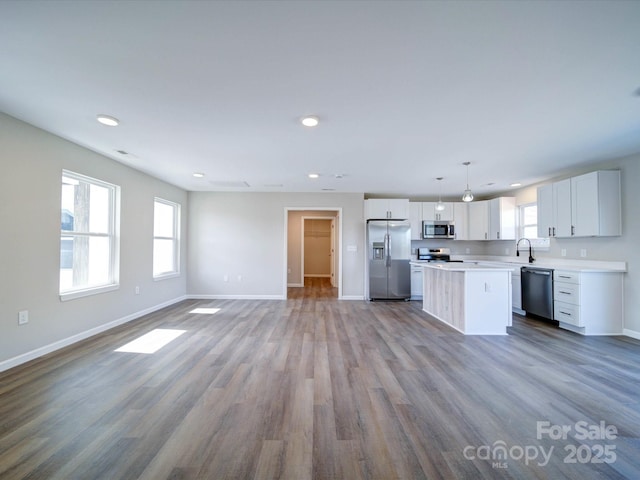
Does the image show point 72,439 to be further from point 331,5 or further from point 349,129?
point 349,129

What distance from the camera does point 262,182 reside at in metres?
5.37

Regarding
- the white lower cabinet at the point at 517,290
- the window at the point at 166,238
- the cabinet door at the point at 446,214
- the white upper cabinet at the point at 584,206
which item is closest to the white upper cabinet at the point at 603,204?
the white upper cabinet at the point at 584,206

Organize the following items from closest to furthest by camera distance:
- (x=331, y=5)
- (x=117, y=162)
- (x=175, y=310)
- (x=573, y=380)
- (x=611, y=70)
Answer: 1. (x=331, y=5)
2. (x=611, y=70)
3. (x=573, y=380)
4. (x=117, y=162)
5. (x=175, y=310)

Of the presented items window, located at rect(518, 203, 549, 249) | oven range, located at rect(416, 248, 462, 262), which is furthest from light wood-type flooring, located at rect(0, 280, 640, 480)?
oven range, located at rect(416, 248, 462, 262)

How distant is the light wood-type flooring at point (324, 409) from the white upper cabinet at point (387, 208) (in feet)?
10.7

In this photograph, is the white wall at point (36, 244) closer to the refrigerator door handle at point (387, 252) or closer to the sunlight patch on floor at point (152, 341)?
the sunlight patch on floor at point (152, 341)

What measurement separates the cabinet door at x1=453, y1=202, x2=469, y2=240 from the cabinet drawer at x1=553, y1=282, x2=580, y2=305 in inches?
94.5

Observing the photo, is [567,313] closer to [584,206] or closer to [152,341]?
[584,206]

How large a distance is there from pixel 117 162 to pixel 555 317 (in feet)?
23.6

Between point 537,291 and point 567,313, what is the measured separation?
584mm

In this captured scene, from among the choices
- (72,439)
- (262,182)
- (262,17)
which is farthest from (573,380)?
(262,182)

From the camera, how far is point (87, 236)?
3.70 m

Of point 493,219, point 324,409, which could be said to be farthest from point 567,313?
point 324,409

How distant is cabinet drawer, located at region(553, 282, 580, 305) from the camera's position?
12.7 feet
